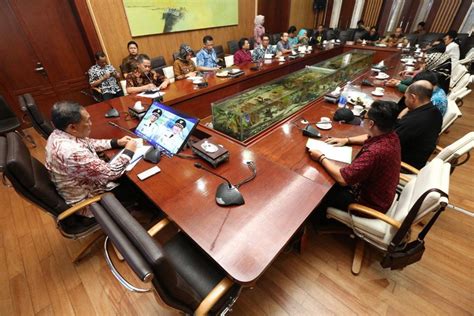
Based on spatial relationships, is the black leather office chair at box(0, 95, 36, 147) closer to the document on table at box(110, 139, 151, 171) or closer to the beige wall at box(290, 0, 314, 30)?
the document on table at box(110, 139, 151, 171)

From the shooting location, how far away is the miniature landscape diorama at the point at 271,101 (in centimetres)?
170

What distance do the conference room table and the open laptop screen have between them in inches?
4.1

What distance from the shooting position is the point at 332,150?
1546 millimetres

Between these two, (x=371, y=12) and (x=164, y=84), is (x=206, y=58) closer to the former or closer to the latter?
(x=164, y=84)

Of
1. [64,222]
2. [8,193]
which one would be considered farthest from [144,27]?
[64,222]

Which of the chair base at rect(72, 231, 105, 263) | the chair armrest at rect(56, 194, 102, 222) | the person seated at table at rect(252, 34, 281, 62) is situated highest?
the person seated at table at rect(252, 34, 281, 62)

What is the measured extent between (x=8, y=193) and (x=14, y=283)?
1388 millimetres

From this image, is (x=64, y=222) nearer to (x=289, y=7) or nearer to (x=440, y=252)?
Answer: (x=440, y=252)

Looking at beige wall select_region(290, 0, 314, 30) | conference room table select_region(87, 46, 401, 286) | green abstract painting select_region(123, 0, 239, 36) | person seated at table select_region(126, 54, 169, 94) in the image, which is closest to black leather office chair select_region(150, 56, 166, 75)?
green abstract painting select_region(123, 0, 239, 36)

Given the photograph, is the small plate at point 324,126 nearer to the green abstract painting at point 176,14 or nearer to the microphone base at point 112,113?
the microphone base at point 112,113

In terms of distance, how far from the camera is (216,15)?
17.3 ft

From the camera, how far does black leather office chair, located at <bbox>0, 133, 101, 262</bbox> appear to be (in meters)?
1.16

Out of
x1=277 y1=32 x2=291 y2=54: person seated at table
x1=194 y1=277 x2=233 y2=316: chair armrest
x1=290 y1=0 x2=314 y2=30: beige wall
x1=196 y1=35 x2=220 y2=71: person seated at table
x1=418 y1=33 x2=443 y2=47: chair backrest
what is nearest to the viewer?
x1=194 y1=277 x2=233 y2=316: chair armrest

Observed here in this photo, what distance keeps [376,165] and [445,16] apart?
8.38 m
